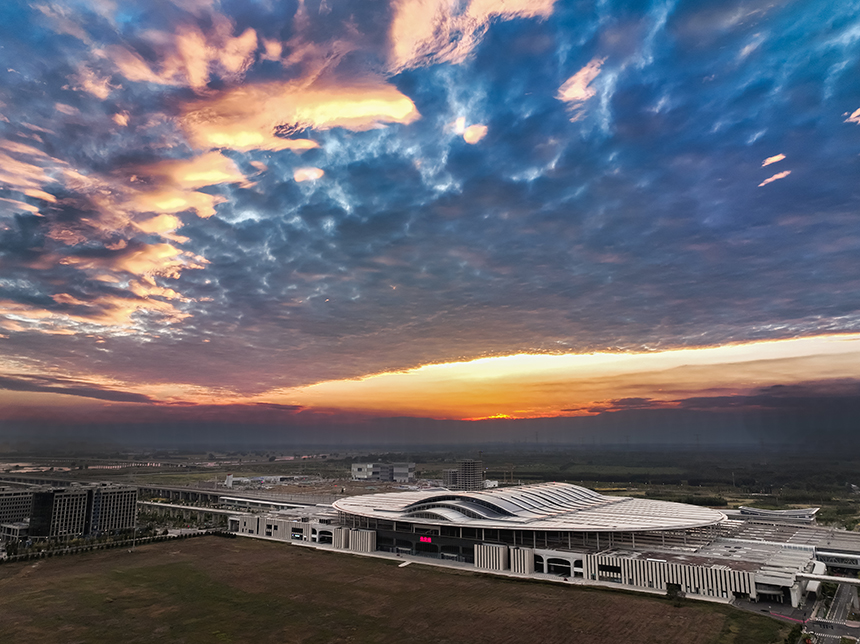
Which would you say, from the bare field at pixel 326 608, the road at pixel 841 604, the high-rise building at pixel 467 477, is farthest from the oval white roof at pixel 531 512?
the high-rise building at pixel 467 477

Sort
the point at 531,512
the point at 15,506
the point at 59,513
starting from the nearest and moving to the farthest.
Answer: the point at 531,512
the point at 59,513
the point at 15,506

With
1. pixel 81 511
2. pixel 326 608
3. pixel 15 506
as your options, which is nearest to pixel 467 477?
pixel 81 511

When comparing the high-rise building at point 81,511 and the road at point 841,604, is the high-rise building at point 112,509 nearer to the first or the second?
the high-rise building at point 81,511

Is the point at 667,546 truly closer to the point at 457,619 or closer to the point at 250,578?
the point at 457,619

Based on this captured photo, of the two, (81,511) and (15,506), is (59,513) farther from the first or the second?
(15,506)

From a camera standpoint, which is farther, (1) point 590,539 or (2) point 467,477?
(2) point 467,477

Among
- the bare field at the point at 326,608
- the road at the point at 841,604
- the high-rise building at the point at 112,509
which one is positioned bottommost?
the road at the point at 841,604

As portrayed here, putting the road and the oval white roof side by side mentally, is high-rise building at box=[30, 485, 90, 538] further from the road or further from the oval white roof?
the road
